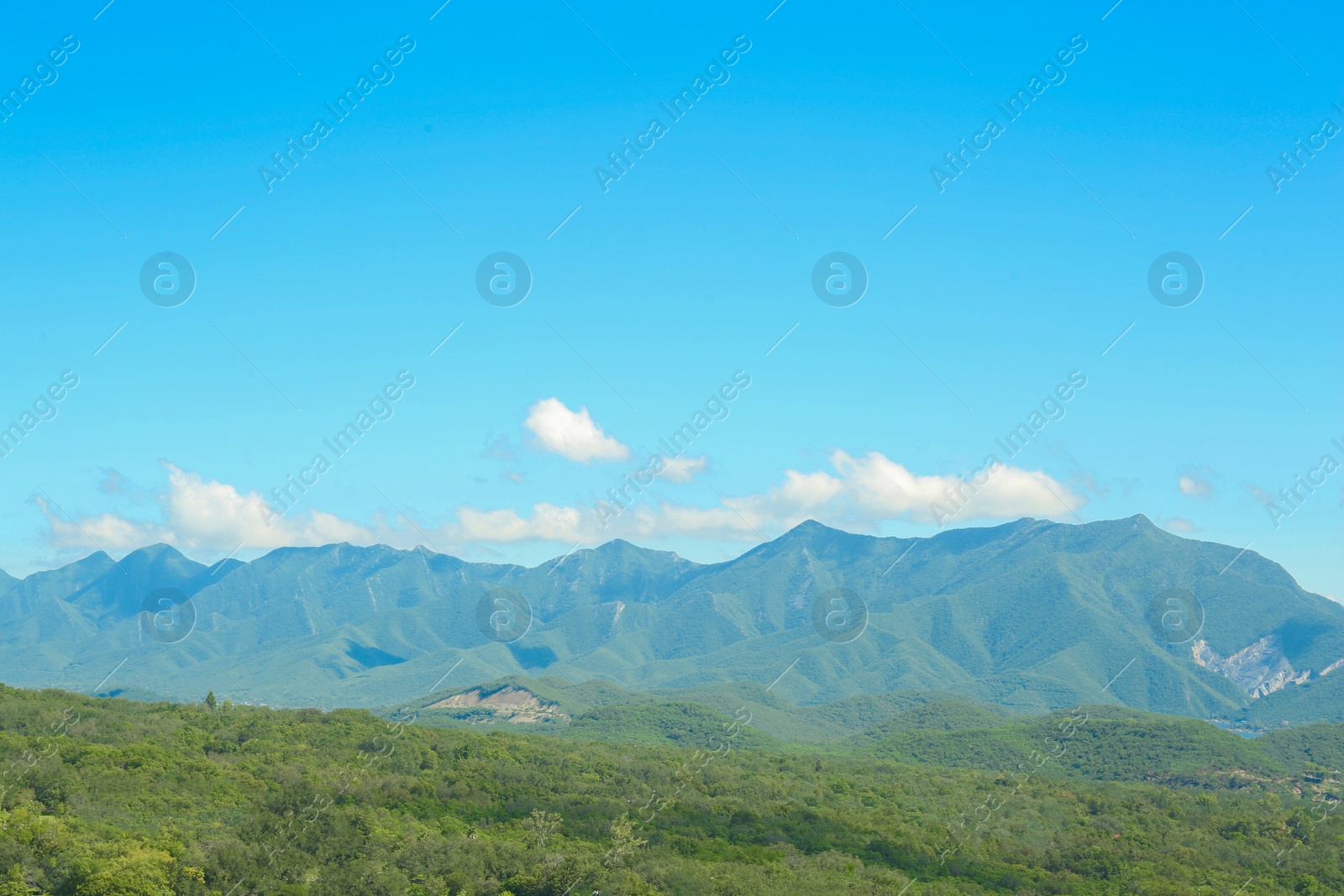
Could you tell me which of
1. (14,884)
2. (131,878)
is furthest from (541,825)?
(14,884)

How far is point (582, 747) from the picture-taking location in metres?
195

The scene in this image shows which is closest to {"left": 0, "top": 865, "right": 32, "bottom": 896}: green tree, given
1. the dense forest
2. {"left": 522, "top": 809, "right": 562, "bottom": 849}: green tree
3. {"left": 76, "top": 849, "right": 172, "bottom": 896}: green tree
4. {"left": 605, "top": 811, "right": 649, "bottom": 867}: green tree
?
the dense forest

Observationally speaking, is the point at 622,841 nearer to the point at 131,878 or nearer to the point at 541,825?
the point at 541,825

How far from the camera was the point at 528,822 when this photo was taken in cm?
Result: 10125

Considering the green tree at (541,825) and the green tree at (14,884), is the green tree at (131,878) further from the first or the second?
the green tree at (541,825)

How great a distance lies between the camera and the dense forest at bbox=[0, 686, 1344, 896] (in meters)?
73.6

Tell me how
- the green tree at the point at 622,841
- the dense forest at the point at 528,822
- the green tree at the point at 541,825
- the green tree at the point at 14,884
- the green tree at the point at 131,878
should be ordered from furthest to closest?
the green tree at the point at 541,825 < the green tree at the point at 622,841 < the dense forest at the point at 528,822 < the green tree at the point at 131,878 < the green tree at the point at 14,884

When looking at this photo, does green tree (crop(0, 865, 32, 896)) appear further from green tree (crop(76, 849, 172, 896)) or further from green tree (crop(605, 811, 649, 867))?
green tree (crop(605, 811, 649, 867))

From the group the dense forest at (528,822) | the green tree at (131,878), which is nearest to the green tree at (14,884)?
the dense forest at (528,822)

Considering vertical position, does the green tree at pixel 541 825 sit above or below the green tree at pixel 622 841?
above

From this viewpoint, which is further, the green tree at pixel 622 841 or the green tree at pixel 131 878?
the green tree at pixel 622 841

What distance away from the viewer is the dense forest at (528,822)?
241ft

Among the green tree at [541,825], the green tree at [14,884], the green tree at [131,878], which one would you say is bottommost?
the green tree at [541,825]

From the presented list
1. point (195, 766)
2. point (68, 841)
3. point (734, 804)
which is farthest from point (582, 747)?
point (68, 841)
